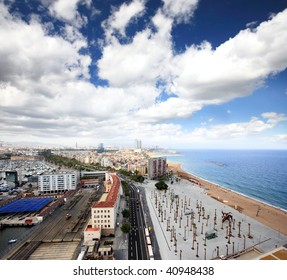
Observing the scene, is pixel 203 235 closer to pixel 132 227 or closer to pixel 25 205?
pixel 132 227

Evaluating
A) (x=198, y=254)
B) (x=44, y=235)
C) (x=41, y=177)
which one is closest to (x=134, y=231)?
(x=198, y=254)

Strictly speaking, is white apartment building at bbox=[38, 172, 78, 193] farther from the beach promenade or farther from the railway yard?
the beach promenade

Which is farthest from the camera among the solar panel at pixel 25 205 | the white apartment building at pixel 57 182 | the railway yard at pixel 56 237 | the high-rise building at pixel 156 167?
the high-rise building at pixel 156 167

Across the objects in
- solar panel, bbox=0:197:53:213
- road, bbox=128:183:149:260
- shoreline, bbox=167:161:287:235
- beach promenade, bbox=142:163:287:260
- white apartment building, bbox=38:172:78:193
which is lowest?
shoreline, bbox=167:161:287:235

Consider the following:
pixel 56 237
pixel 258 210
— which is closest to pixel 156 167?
pixel 258 210

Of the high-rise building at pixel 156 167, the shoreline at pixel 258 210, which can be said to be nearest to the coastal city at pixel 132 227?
the shoreline at pixel 258 210

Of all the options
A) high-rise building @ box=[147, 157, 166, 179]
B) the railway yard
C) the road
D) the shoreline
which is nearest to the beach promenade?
the shoreline

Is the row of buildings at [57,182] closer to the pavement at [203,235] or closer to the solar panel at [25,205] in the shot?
the solar panel at [25,205]
